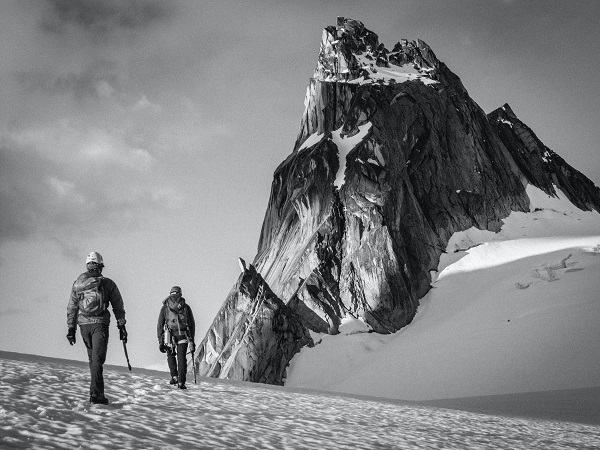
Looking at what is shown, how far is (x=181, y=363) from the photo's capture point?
1447cm

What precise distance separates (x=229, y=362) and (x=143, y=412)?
4972 centimetres

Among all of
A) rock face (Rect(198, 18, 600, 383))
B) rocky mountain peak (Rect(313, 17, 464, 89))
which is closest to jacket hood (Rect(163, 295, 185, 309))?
rock face (Rect(198, 18, 600, 383))

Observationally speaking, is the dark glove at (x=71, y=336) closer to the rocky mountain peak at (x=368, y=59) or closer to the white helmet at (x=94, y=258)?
the white helmet at (x=94, y=258)

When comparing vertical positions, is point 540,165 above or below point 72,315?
above

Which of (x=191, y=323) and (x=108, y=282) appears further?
(x=191, y=323)

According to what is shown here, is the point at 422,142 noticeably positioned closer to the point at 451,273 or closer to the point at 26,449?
the point at 451,273

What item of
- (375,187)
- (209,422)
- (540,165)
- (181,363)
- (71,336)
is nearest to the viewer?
(209,422)

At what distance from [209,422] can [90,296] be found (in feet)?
10.9

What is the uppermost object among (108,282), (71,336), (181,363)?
(108,282)

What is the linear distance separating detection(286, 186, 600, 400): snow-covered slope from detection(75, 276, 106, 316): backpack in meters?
40.8

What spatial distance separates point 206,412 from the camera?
10586 millimetres

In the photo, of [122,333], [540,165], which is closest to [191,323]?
[122,333]

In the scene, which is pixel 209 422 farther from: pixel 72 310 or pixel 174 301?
pixel 174 301

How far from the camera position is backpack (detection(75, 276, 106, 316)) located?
10383mm
